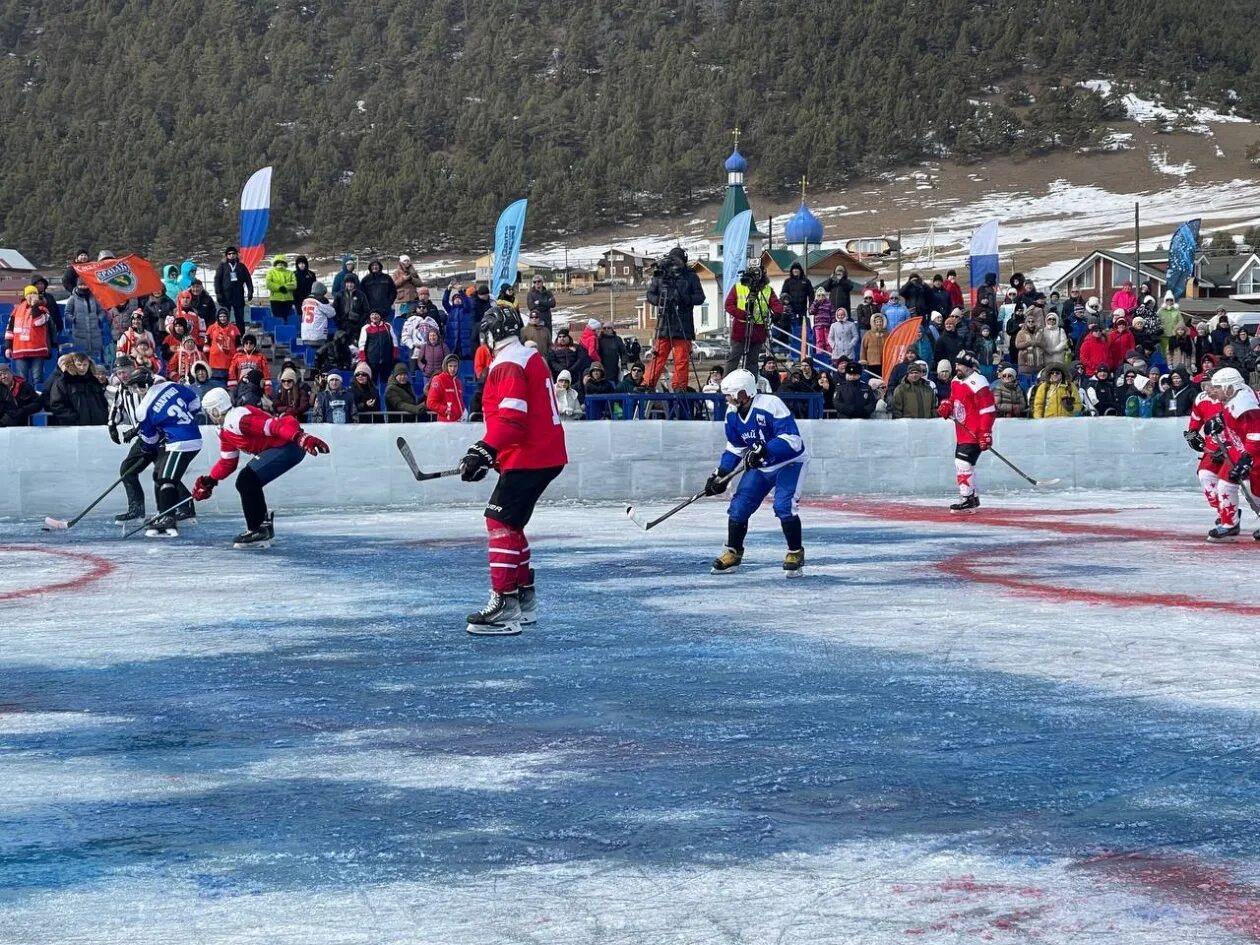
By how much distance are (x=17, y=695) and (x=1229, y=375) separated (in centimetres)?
1013

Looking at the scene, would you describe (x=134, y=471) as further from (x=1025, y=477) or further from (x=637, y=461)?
(x=1025, y=477)

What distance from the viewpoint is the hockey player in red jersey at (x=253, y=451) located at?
1438 centimetres

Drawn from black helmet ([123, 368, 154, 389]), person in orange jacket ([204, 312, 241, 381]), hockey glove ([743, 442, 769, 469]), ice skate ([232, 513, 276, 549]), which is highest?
person in orange jacket ([204, 312, 241, 381])

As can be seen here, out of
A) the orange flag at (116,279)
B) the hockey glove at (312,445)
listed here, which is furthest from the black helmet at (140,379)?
the orange flag at (116,279)

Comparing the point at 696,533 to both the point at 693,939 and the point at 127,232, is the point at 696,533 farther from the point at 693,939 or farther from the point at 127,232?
the point at 127,232

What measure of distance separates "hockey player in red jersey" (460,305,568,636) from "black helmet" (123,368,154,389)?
22.6 feet

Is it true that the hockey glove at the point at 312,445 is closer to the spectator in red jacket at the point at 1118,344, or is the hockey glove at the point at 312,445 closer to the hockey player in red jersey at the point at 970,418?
the hockey player in red jersey at the point at 970,418

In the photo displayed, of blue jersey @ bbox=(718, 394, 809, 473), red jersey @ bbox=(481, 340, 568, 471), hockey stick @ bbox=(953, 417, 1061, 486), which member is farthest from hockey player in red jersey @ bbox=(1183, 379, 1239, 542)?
red jersey @ bbox=(481, 340, 568, 471)

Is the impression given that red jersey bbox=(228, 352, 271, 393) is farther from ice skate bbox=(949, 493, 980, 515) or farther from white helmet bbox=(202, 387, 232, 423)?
ice skate bbox=(949, 493, 980, 515)

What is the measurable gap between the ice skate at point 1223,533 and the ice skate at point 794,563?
4180mm

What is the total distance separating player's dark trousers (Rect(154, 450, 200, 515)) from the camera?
621 inches

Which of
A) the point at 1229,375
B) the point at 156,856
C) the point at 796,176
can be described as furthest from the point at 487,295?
the point at 796,176

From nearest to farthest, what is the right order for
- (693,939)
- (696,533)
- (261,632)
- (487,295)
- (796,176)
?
(693,939), (261,632), (696,533), (487,295), (796,176)

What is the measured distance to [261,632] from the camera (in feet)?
32.8
